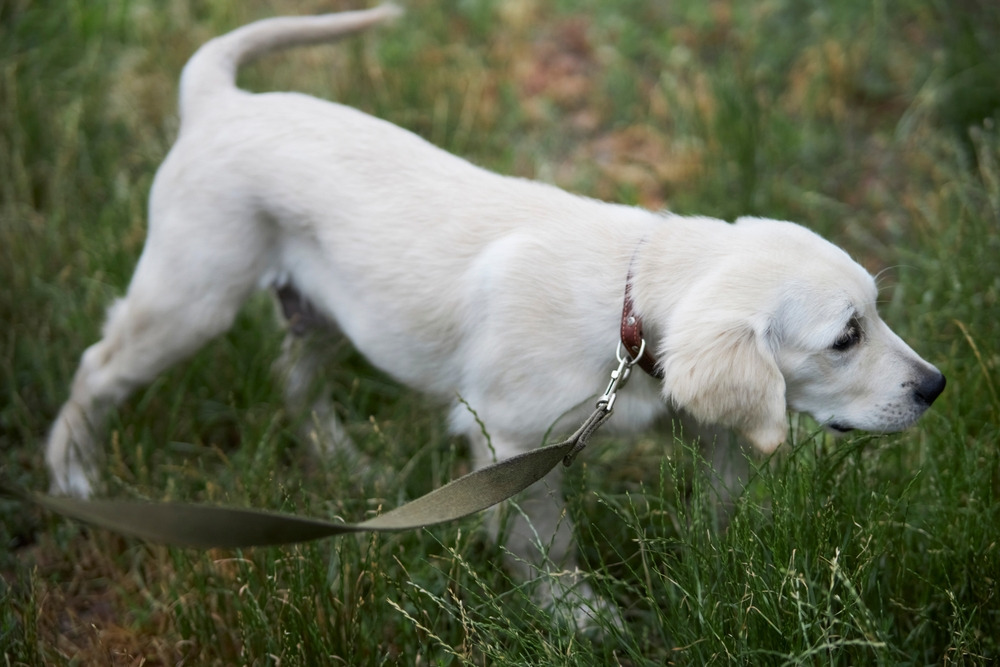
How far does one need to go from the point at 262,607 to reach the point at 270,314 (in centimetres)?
144

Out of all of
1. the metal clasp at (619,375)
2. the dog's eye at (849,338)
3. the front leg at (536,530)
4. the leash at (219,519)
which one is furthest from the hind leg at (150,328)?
the dog's eye at (849,338)

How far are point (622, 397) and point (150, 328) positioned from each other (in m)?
1.46

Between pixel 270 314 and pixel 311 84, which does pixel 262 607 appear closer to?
pixel 270 314

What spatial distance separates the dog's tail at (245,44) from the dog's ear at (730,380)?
1776 mm

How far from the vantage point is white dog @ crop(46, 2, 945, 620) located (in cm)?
217

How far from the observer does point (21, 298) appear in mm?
3471

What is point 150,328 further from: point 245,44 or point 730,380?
point 730,380

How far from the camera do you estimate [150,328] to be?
2.85m

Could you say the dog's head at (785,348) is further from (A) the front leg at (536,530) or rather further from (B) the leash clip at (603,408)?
(A) the front leg at (536,530)

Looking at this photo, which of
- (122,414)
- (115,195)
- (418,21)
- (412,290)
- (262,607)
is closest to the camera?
(262,607)

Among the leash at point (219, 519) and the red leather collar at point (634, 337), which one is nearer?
the leash at point (219, 519)

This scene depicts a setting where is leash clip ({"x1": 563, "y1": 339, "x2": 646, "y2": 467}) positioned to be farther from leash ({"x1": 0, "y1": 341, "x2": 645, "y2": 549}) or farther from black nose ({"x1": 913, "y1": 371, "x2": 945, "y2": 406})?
black nose ({"x1": 913, "y1": 371, "x2": 945, "y2": 406})

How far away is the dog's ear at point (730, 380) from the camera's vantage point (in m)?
2.06

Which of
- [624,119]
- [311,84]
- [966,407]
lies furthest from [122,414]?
[624,119]
